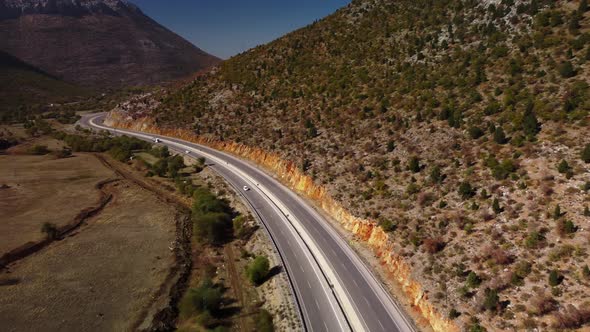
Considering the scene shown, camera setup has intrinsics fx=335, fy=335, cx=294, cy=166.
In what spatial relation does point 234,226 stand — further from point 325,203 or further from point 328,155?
point 328,155

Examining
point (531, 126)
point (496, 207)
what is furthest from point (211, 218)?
point (531, 126)

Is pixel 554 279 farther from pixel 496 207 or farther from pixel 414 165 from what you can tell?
pixel 414 165

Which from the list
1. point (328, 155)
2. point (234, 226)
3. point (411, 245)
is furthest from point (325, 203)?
point (411, 245)

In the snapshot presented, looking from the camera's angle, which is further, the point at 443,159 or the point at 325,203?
the point at 325,203

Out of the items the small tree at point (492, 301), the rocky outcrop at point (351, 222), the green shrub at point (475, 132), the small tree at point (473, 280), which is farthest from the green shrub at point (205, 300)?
the green shrub at point (475, 132)

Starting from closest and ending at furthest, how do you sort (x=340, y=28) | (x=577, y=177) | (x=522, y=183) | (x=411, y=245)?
1. (x=577, y=177)
2. (x=522, y=183)
3. (x=411, y=245)
4. (x=340, y=28)

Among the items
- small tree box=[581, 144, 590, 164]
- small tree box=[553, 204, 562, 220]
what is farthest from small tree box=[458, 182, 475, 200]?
small tree box=[581, 144, 590, 164]

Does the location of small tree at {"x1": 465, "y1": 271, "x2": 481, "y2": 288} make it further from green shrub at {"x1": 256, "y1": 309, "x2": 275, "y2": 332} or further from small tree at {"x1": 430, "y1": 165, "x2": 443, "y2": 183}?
green shrub at {"x1": 256, "y1": 309, "x2": 275, "y2": 332}
